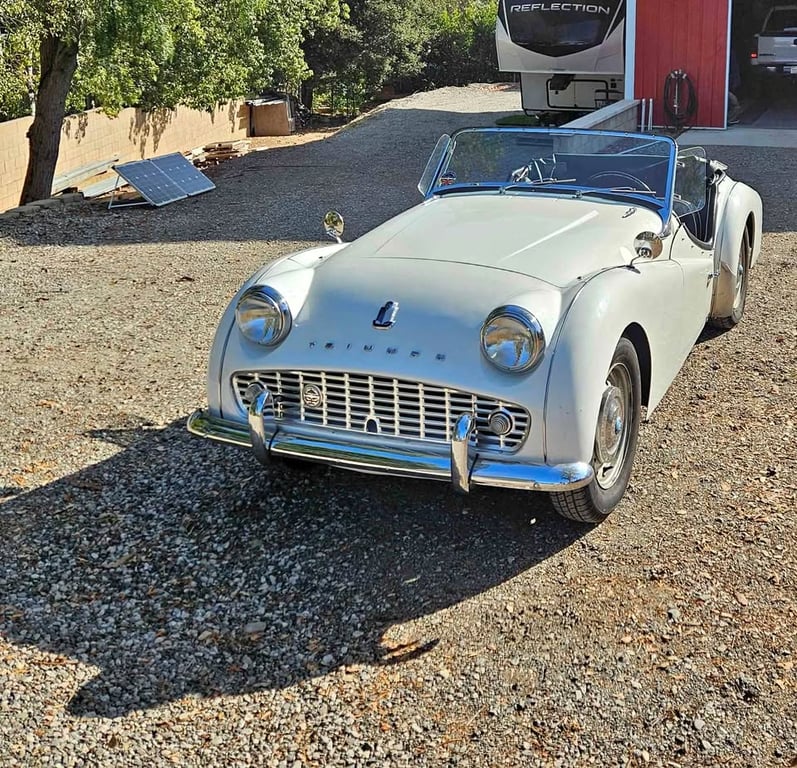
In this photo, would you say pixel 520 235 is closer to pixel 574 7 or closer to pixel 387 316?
pixel 387 316

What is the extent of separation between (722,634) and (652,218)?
8.03 ft

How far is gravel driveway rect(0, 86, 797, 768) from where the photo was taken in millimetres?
3223

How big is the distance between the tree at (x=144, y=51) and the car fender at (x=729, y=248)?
838cm

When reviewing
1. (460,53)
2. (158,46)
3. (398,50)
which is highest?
(158,46)

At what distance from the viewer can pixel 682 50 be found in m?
16.4

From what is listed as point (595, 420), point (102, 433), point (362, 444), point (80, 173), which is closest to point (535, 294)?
point (595, 420)

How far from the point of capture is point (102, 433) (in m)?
5.62

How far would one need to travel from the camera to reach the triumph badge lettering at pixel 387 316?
425 cm

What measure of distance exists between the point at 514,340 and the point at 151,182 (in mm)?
10024

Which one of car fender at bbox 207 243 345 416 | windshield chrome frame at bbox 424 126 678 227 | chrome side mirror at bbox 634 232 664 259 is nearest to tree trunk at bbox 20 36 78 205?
windshield chrome frame at bbox 424 126 678 227

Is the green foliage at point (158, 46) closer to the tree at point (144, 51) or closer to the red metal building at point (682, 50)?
the tree at point (144, 51)

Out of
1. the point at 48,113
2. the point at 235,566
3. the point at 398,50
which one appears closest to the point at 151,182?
the point at 48,113

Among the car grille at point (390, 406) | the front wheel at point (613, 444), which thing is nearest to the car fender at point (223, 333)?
the car grille at point (390, 406)

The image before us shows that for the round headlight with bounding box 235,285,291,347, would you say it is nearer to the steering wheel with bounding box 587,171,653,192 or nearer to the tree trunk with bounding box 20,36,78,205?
the steering wheel with bounding box 587,171,653,192
